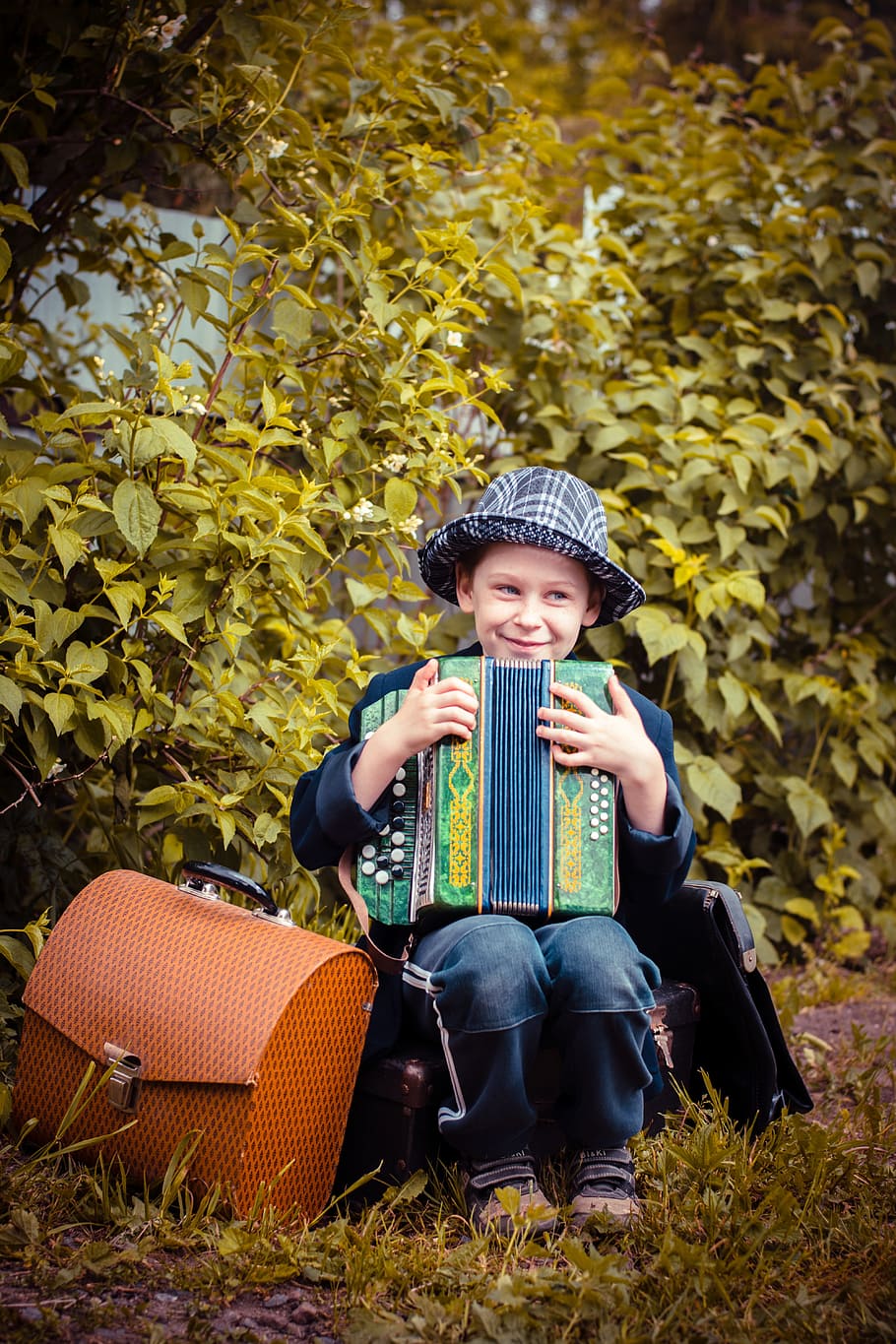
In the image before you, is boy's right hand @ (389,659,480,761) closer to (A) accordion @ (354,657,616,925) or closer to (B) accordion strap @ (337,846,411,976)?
(A) accordion @ (354,657,616,925)

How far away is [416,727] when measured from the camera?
215cm

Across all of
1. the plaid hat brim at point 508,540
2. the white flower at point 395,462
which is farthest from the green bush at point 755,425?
the plaid hat brim at point 508,540

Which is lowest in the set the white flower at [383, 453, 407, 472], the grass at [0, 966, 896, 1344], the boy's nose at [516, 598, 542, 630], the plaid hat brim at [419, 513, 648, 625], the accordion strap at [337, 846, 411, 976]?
the grass at [0, 966, 896, 1344]

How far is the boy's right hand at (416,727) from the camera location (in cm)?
214

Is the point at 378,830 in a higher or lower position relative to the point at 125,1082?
higher

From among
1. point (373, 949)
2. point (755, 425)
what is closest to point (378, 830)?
point (373, 949)

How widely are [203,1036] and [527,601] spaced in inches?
38.1

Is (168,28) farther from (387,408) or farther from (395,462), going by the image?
(395,462)

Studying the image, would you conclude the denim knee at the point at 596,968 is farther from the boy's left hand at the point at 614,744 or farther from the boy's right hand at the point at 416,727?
the boy's right hand at the point at 416,727

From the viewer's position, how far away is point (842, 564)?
425 centimetres

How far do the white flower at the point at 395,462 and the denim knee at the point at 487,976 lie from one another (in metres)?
1.08

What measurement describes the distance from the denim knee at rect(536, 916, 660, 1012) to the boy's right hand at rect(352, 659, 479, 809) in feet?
1.28

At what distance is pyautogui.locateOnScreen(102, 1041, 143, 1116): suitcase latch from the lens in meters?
2.05

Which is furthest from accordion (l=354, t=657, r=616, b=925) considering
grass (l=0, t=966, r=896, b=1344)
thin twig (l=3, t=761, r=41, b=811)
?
thin twig (l=3, t=761, r=41, b=811)
